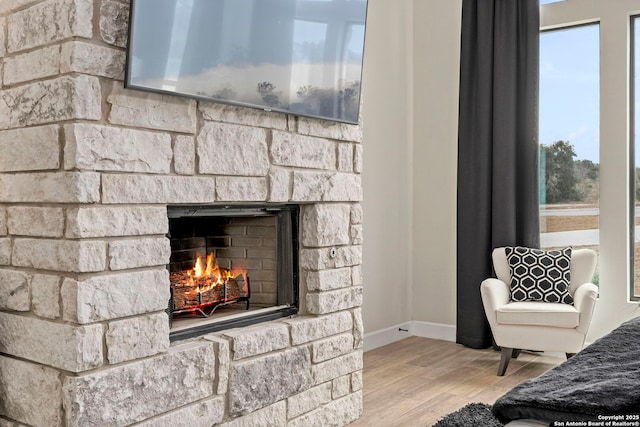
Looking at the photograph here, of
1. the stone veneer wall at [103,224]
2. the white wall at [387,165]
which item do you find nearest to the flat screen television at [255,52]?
the stone veneer wall at [103,224]

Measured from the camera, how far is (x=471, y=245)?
491 centimetres

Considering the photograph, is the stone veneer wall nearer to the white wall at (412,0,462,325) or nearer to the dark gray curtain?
the dark gray curtain

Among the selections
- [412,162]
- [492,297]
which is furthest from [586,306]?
[412,162]

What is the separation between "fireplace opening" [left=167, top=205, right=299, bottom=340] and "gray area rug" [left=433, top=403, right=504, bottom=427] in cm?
95

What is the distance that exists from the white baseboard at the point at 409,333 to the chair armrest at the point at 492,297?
0.90m

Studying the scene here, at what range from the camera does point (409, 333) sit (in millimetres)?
5312

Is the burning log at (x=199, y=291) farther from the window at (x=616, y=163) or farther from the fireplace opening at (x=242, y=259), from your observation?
the window at (x=616, y=163)

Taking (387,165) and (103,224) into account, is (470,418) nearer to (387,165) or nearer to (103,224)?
(103,224)

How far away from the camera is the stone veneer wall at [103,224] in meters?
2.19

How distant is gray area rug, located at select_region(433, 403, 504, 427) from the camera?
127 inches

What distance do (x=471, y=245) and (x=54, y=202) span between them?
338cm

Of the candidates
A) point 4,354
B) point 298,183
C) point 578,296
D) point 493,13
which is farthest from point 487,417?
point 493,13

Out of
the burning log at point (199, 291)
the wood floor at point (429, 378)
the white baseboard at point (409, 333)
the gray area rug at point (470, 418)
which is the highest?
the burning log at point (199, 291)

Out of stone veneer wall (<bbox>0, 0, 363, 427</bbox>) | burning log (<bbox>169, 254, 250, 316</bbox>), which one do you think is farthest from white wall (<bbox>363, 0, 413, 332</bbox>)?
stone veneer wall (<bbox>0, 0, 363, 427</bbox>)
